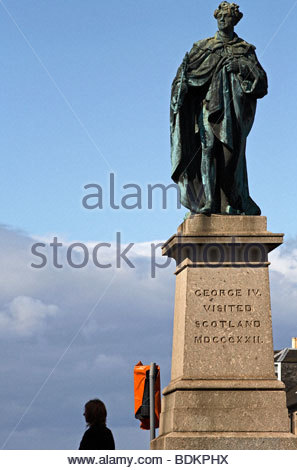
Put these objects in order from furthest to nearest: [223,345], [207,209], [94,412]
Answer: [207,209] → [223,345] → [94,412]

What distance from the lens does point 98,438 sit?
12789 millimetres

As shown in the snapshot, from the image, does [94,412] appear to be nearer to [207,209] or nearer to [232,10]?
[207,209]

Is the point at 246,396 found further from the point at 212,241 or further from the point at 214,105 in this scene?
the point at 214,105

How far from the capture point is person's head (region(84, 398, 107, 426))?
12.6 meters

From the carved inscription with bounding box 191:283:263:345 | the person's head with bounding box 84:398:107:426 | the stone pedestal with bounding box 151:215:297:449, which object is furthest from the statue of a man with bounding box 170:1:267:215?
the person's head with bounding box 84:398:107:426

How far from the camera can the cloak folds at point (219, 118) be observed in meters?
16.8

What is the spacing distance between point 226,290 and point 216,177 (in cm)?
208

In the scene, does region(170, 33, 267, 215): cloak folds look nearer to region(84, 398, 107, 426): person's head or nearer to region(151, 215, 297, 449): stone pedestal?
region(151, 215, 297, 449): stone pedestal

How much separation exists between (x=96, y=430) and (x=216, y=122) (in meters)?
6.29

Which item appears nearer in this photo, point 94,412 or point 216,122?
point 94,412

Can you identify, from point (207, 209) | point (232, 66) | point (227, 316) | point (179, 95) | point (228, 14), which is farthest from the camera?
point (228, 14)

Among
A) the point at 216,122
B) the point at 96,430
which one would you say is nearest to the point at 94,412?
the point at 96,430

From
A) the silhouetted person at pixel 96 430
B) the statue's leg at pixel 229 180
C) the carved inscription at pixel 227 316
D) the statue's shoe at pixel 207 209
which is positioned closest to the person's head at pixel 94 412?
the silhouetted person at pixel 96 430

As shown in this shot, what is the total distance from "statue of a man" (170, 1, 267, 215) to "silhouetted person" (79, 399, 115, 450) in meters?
4.98
